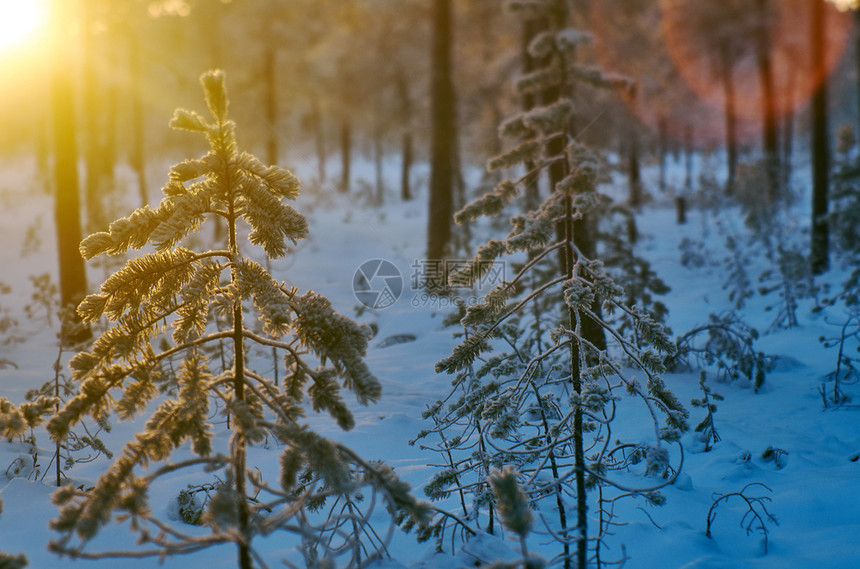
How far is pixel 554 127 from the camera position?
392cm

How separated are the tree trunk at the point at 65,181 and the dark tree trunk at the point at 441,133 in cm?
611

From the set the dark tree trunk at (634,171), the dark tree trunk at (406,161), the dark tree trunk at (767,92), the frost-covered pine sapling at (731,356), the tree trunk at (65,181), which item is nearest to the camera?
the frost-covered pine sapling at (731,356)

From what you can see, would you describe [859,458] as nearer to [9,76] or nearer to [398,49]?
[398,49]

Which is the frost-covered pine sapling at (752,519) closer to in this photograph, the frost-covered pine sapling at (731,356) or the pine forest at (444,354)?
the pine forest at (444,354)

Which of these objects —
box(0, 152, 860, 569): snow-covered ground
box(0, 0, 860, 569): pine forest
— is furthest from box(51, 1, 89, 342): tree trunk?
box(0, 152, 860, 569): snow-covered ground

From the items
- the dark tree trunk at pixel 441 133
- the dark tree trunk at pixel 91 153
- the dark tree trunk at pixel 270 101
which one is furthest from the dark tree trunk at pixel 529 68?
the dark tree trunk at pixel 270 101

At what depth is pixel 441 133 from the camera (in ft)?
39.3

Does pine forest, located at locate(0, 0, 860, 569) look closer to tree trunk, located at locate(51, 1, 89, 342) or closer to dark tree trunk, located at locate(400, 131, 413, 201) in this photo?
tree trunk, located at locate(51, 1, 89, 342)

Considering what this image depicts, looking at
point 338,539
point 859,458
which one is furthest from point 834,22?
point 338,539

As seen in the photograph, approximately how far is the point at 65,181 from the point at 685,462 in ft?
29.3

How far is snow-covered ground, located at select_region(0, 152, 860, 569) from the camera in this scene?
3730 millimetres

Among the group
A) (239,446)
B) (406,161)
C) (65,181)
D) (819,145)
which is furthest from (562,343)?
(406,161)

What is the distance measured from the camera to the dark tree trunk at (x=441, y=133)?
39.0ft

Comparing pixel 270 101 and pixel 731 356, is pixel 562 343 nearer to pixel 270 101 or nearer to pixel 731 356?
pixel 731 356
